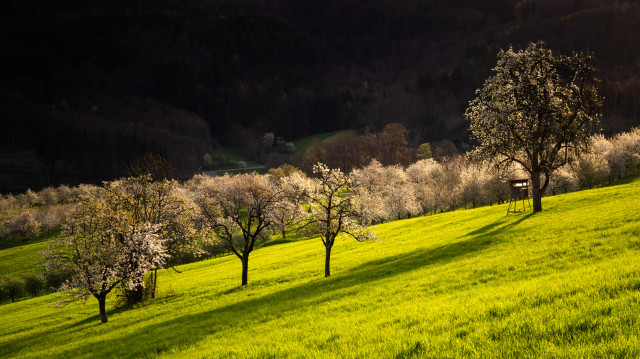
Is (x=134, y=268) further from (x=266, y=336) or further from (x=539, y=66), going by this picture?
(x=539, y=66)

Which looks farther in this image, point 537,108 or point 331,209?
point 537,108

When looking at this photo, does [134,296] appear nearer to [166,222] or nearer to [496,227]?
[166,222]

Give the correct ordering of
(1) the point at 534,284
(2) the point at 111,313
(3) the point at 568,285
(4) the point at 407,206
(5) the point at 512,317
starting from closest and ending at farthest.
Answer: (5) the point at 512,317 < (3) the point at 568,285 < (1) the point at 534,284 < (2) the point at 111,313 < (4) the point at 407,206

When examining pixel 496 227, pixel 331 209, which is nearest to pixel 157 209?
pixel 331 209

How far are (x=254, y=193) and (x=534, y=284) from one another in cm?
2756

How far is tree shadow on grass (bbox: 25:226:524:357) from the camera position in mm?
18766

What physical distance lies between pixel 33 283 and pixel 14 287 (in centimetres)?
358

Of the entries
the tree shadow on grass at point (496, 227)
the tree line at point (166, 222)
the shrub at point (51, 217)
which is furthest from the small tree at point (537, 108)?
the shrub at point (51, 217)

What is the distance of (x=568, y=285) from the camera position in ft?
37.7

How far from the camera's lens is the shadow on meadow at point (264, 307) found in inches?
738

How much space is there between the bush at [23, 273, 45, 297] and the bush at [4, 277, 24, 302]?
133 cm

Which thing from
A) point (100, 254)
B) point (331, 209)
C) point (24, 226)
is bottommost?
point (100, 254)

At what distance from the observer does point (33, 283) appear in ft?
238

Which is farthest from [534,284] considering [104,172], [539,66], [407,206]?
[104,172]
